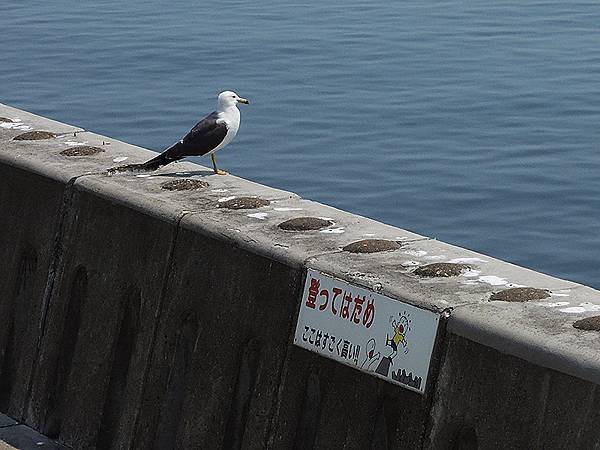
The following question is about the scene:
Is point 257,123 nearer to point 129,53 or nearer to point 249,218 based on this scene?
point 129,53

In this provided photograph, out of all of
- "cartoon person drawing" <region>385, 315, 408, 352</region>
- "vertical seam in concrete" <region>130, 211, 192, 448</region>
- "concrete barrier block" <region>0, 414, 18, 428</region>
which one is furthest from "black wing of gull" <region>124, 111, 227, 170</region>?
"cartoon person drawing" <region>385, 315, 408, 352</region>

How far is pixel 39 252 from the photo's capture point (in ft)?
28.1

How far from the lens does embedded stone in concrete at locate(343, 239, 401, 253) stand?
7438 mm

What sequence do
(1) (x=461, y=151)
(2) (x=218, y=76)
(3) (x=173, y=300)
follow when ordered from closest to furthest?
1. (3) (x=173, y=300)
2. (1) (x=461, y=151)
3. (2) (x=218, y=76)

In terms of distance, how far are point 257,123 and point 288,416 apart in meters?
12.8

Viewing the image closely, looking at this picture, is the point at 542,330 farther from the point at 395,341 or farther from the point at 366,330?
the point at 366,330

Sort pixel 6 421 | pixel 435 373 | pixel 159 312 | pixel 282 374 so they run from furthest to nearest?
1. pixel 6 421
2. pixel 159 312
3. pixel 282 374
4. pixel 435 373

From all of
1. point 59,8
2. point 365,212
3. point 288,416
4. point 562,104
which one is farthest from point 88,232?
point 59,8

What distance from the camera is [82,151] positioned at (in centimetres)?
930

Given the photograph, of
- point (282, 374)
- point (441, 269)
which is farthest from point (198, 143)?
point (441, 269)

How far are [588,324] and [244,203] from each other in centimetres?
242

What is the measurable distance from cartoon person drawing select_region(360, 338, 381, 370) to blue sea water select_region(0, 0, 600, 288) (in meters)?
7.05

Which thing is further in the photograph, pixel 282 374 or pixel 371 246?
pixel 371 246

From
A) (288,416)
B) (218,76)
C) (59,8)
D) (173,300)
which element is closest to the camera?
(288,416)
